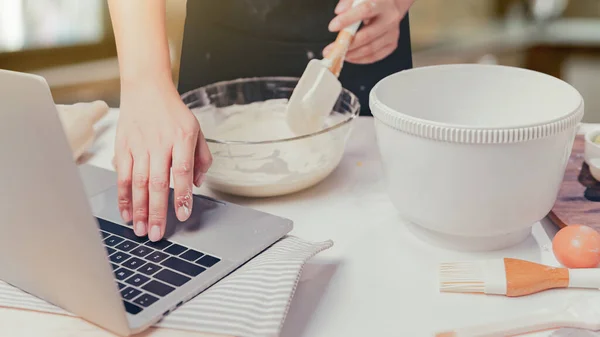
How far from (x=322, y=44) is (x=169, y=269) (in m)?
0.67

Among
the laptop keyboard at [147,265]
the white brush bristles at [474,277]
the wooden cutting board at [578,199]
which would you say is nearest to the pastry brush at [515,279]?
the white brush bristles at [474,277]

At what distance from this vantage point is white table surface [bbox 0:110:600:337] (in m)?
0.53

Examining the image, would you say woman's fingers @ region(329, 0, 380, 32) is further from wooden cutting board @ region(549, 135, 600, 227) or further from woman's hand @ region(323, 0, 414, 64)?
wooden cutting board @ region(549, 135, 600, 227)

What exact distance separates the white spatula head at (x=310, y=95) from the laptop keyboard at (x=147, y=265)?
270mm

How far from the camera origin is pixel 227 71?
1.18 metres

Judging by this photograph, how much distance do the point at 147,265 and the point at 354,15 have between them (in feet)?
1.45

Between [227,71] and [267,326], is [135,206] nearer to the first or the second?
[267,326]

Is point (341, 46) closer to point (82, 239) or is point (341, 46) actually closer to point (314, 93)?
point (314, 93)

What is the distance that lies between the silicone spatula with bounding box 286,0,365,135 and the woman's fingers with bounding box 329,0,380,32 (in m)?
0.03

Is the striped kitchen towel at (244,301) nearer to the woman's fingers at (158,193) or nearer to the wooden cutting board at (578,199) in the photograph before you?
the woman's fingers at (158,193)

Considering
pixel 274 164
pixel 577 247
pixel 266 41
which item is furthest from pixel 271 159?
pixel 266 41

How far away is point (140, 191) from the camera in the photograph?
2.06 ft

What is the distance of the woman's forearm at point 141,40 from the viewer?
73 cm

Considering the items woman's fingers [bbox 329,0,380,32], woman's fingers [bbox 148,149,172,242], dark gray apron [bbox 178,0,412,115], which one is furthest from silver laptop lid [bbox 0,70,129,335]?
dark gray apron [bbox 178,0,412,115]
